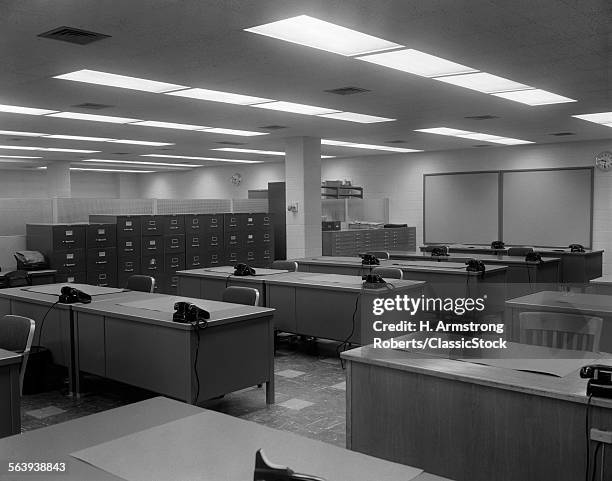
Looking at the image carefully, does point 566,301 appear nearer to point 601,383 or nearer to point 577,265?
point 601,383

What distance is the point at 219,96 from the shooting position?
734 centimetres

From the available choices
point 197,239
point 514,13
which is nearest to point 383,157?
point 197,239

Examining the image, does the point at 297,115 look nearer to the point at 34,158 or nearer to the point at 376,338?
the point at 376,338

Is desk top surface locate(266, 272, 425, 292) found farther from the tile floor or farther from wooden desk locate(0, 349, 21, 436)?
wooden desk locate(0, 349, 21, 436)

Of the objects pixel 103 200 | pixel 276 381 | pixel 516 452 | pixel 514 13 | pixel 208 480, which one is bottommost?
pixel 276 381

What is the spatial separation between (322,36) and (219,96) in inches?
108

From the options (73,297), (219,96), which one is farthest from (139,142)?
(73,297)

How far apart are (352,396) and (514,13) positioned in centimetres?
282

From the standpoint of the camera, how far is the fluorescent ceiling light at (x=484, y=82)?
6.35 m

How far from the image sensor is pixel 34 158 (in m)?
14.9

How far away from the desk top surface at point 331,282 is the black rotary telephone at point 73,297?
2.08 m

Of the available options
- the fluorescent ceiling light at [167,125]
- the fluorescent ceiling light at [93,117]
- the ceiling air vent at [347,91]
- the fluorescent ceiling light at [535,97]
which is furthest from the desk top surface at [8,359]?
the fluorescent ceiling light at [167,125]

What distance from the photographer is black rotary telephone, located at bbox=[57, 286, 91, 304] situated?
17.3 ft

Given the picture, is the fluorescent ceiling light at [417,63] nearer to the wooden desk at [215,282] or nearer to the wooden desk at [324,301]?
the wooden desk at [324,301]
